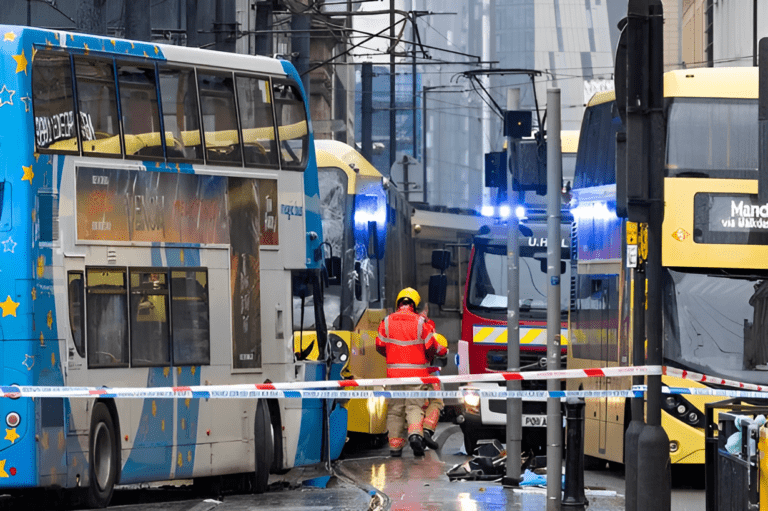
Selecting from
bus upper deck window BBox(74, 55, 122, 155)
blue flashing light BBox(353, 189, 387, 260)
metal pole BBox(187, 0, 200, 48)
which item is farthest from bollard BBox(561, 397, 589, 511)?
metal pole BBox(187, 0, 200, 48)

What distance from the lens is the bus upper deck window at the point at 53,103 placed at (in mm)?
10984

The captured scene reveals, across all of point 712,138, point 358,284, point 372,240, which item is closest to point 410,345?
point 358,284

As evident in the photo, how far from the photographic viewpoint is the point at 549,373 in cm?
1102

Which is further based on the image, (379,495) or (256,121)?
(256,121)

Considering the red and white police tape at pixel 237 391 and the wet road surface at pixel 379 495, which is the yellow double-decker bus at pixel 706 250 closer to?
the wet road surface at pixel 379 495

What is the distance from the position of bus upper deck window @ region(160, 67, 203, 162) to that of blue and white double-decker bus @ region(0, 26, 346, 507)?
2 cm

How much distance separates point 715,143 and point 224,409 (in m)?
5.27

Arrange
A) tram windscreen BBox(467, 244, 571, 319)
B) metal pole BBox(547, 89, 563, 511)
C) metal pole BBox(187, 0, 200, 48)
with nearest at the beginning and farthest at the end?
1. metal pole BBox(547, 89, 563, 511)
2. tram windscreen BBox(467, 244, 571, 319)
3. metal pole BBox(187, 0, 200, 48)

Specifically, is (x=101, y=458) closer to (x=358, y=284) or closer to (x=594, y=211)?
(x=594, y=211)

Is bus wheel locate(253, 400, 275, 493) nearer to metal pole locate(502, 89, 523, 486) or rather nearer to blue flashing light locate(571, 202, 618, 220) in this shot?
metal pole locate(502, 89, 523, 486)

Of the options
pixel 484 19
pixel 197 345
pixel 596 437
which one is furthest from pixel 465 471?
pixel 484 19

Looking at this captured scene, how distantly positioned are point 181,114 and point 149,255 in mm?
1287

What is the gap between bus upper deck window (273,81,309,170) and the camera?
44.0 ft

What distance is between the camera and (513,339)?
1270 cm
